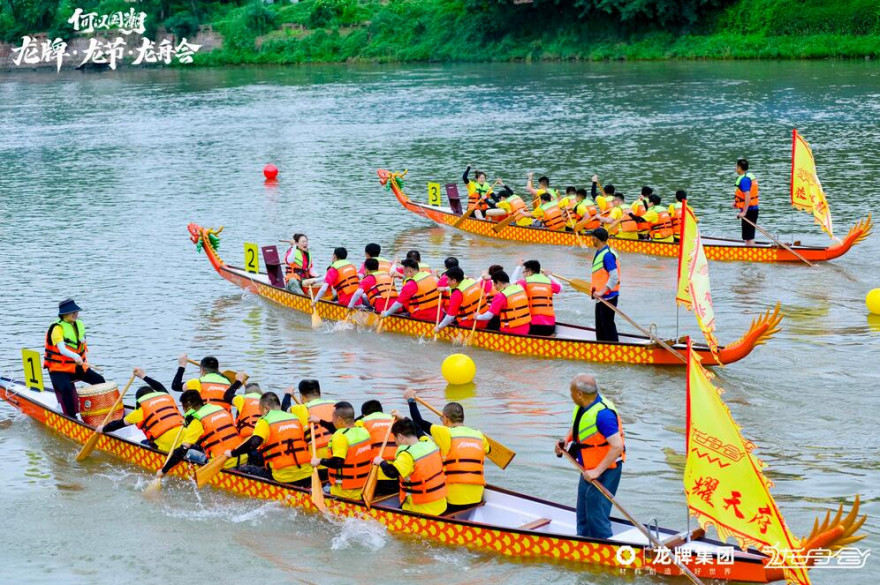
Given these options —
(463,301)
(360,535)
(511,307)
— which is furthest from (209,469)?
(463,301)

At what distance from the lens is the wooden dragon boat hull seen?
9.43 metres

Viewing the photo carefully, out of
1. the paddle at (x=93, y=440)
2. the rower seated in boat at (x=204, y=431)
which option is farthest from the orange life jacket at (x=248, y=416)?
the paddle at (x=93, y=440)

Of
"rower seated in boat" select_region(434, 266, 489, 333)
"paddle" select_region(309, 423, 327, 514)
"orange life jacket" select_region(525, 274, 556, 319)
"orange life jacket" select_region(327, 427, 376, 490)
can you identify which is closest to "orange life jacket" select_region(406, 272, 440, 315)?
"rower seated in boat" select_region(434, 266, 489, 333)

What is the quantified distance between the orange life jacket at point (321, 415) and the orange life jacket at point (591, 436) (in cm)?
311

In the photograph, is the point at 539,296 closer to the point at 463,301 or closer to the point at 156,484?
the point at 463,301

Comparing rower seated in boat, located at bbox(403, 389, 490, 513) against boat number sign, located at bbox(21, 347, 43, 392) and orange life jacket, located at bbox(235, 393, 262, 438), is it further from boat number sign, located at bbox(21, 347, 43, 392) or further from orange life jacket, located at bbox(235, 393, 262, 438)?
boat number sign, located at bbox(21, 347, 43, 392)

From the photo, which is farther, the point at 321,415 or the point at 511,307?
the point at 511,307

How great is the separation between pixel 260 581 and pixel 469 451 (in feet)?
7.77

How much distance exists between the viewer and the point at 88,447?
13.3 m

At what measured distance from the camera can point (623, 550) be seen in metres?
9.67

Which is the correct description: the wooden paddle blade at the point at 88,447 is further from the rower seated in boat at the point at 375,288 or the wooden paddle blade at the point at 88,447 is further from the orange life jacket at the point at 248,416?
the rower seated in boat at the point at 375,288

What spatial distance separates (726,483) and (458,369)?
6.69 m

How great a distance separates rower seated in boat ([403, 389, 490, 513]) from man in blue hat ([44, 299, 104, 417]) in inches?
214

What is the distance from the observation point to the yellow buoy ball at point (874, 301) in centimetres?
1720
